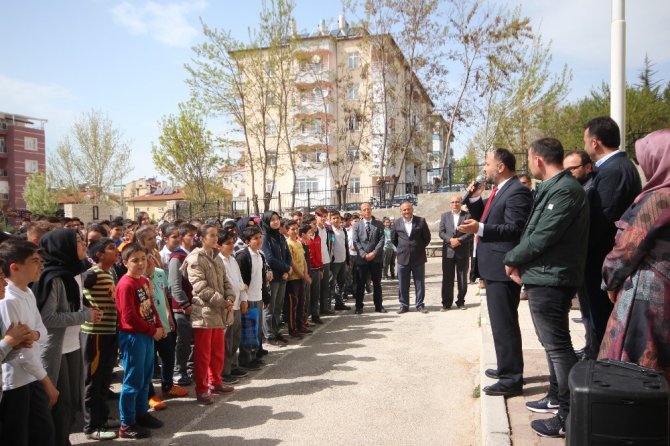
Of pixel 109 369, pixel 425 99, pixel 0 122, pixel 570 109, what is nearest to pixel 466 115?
pixel 425 99

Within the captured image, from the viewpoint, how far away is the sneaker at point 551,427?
3.93 metres

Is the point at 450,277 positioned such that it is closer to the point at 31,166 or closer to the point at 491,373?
the point at 491,373

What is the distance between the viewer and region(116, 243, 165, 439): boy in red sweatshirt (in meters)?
4.85

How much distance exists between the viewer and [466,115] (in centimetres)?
2562

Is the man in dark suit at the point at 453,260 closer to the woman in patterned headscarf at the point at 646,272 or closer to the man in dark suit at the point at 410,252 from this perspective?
Answer: the man in dark suit at the point at 410,252

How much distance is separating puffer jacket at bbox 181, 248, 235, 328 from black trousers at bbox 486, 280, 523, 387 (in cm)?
294

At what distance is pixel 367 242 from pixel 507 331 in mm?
6176

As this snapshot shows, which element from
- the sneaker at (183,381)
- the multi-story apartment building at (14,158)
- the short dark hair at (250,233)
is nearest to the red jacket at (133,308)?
the sneaker at (183,381)

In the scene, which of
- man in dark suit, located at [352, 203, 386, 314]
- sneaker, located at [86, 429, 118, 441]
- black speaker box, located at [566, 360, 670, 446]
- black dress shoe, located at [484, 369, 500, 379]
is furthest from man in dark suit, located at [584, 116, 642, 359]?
man in dark suit, located at [352, 203, 386, 314]

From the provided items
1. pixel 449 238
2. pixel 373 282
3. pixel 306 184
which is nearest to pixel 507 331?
pixel 449 238

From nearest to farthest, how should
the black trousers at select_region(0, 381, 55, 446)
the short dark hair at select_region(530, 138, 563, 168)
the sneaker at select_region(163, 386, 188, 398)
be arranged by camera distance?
the black trousers at select_region(0, 381, 55, 446) < the short dark hair at select_region(530, 138, 563, 168) < the sneaker at select_region(163, 386, 188, 398)

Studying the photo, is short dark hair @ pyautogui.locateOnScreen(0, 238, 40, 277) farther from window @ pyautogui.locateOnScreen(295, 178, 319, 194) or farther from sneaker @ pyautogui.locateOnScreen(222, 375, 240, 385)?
window @ pyautogui.locateOnScreen(295, 178, 319, 194)

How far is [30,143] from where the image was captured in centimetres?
6888

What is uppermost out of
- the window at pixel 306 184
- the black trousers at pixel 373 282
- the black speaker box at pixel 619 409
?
the window at pixel 306 184
